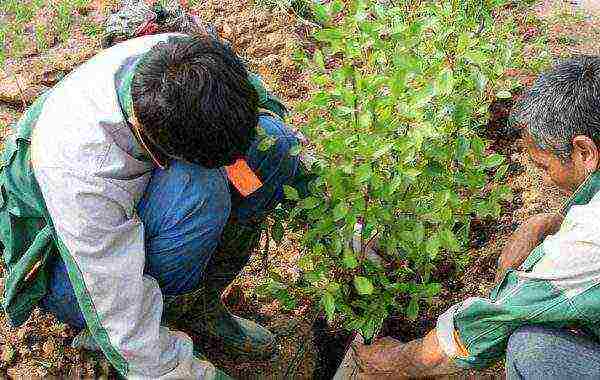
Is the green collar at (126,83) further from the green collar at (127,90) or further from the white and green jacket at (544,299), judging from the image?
the white and green jacket at (544,299)

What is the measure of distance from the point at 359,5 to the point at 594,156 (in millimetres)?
710

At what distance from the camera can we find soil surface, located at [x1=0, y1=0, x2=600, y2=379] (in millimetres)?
2428

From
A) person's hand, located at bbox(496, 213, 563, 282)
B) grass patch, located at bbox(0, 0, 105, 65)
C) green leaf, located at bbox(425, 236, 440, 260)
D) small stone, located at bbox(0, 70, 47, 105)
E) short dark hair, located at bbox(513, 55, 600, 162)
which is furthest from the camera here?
grass patch, located at bbox(0, 0, 105, 65)

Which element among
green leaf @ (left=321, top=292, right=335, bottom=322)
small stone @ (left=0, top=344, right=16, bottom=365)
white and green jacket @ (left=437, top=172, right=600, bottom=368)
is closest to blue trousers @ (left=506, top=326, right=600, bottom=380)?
white and green jacket @ (left=437, top=172, right=600, bottom=368)

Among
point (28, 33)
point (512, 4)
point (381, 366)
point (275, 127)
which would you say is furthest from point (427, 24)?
point (28, 33)

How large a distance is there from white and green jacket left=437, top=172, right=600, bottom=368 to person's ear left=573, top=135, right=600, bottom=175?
0.24ft

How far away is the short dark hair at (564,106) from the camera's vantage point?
171 cm

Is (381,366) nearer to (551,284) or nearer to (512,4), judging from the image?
(551,284)

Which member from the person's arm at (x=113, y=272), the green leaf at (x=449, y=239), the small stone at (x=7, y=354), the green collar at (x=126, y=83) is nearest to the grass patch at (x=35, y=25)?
the small stone at (x=7, y=354)

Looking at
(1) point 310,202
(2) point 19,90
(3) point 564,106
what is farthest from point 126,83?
(2) point 19,90

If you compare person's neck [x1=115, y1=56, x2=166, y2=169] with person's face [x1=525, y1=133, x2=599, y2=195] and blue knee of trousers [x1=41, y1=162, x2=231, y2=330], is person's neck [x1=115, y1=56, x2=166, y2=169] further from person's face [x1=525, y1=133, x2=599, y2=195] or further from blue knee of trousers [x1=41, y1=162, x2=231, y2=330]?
person's face [x1=525, y1=133, x2=599, y2=195]

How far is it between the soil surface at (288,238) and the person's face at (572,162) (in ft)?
2.75

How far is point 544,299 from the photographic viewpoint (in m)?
1.68

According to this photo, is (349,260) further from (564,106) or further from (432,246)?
(564,106)
